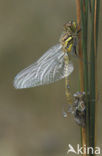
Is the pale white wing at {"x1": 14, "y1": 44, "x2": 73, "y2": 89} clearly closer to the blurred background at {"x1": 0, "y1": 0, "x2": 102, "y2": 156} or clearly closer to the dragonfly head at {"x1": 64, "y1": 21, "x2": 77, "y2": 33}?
the dragonfly head at {"x1": 64, "y1": 21, "x2": 77, "y2": 33}

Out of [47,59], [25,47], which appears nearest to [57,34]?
[25,47]

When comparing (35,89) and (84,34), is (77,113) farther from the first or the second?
(35,89)

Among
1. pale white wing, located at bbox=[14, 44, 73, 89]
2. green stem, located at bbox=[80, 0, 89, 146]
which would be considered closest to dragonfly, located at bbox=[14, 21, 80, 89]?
pale white wing, located at bbox=[14, 44, 73, 89]

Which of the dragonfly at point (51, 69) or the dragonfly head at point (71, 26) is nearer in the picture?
the dragonfly head at point (71, 26)

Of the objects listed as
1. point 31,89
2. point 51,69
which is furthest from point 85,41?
point 31,89

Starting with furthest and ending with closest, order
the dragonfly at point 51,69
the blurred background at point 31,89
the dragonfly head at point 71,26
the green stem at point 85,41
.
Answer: the blurred background at point 31,89, the dragonfly at point 51,69, the dragonfly head at point 71,26, the green stem at point 85,41

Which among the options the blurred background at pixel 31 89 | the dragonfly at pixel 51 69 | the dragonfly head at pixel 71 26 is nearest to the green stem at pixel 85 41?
the dragonfly head at pixel 71 26

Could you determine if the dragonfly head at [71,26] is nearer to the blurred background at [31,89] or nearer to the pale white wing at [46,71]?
the pale white wing at [46,71]
